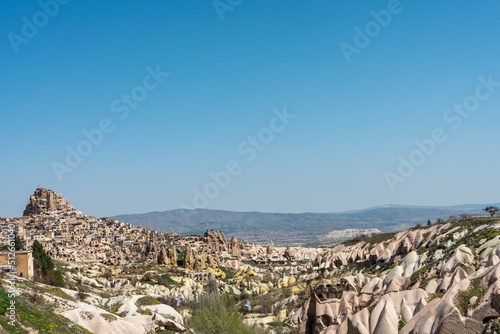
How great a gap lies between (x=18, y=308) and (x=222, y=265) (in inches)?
4041

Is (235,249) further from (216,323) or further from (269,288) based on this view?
(216,323)

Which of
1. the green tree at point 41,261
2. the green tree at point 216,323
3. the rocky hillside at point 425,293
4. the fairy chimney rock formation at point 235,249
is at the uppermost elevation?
the green tree at point 41,261

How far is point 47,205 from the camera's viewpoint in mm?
162500

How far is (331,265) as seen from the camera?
82.0m

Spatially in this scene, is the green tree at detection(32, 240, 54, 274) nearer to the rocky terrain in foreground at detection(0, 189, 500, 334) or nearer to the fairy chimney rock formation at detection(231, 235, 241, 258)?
the rocky terrain in foreground at detection(0, 189, 500, 334)

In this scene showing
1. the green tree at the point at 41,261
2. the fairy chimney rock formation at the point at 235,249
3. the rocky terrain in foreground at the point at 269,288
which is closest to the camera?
the rocky terrain in foreground at the point at 269,288

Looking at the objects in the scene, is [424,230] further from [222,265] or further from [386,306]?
[222,265]

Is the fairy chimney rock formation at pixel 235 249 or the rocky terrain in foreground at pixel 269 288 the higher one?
the rocky terrain in foreground at pixel 269 288

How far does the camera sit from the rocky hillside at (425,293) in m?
18.0

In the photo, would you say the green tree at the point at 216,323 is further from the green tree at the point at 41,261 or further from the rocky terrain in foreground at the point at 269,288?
the green tree at the point at 41,261

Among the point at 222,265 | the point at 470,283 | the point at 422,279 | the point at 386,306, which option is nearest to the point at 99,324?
the point at 386,306

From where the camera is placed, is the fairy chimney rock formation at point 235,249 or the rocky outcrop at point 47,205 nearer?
the fairy chimney rock formation at point 235,249

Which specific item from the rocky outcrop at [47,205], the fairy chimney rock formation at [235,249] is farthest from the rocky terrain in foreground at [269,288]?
the rocky outcrop at [47,205]

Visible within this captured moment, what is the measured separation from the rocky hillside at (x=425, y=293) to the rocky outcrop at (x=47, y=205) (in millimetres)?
125546
